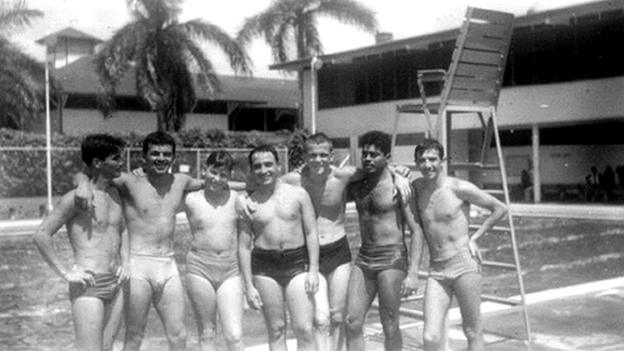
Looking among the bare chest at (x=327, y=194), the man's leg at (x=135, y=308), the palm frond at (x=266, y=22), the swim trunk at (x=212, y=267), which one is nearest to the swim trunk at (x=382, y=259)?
the bare chest at (x=327, y=194)

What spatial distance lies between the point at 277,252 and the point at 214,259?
47cm

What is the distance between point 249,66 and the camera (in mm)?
35250

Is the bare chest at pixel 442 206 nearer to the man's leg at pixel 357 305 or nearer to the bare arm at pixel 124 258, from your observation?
the man's leg at pixel 357 305

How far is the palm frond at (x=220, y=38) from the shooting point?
34.8 meters

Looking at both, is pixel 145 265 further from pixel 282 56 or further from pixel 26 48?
pixel 282 56

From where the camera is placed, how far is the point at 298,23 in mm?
39500

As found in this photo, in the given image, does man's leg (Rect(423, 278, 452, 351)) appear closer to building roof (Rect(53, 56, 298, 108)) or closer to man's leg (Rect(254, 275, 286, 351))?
man's leg (Rect(254, 275, 286, 351))

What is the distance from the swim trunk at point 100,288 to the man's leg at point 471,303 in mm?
2542

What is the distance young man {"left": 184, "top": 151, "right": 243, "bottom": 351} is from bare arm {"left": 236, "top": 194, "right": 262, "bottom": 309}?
0.06 metres

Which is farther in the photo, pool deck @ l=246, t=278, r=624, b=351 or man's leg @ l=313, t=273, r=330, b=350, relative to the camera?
pool deck @ l=246, t=278, r=624, b=351

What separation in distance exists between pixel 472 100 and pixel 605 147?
2502 cm

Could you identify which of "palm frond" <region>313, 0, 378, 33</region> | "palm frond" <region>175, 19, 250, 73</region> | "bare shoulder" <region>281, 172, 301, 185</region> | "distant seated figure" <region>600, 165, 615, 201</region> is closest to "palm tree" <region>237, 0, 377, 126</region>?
"palm frond" <region>313, 0, 378, 33</region>

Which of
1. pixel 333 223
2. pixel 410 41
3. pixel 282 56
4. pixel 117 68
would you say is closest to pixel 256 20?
pixel 282 56

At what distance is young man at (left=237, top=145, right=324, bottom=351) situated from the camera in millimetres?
5742
